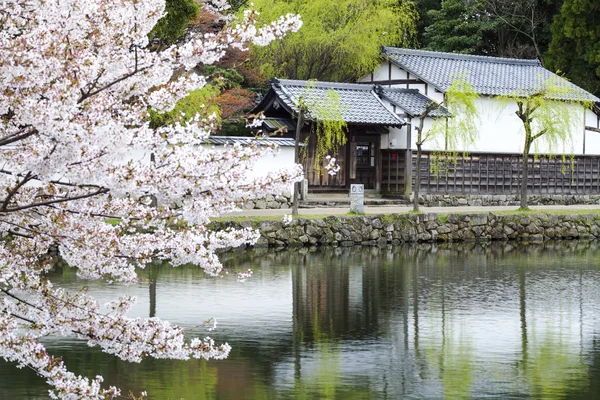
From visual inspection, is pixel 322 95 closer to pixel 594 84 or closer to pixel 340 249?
pixel 340 249

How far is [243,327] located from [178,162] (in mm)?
6311

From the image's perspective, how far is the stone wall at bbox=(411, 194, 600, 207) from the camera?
84.6 feet

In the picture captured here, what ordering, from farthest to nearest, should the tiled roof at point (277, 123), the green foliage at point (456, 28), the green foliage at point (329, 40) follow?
1. the green foliage at point (456, 28)
2. the green foliage at point (329, 40)
3. the tiled roof at point (277, 123)

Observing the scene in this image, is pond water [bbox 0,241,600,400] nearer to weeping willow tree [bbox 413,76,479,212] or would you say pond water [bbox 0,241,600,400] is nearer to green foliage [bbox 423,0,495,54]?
weeping willow tree [bbox 413,76,479,212]

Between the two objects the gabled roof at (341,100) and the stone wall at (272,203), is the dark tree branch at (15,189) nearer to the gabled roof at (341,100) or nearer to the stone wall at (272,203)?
the stone wall at (272,203)

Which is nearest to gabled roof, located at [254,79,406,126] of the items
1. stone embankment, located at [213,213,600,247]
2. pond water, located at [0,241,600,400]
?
stone embankment, located at [213,213,600,247]

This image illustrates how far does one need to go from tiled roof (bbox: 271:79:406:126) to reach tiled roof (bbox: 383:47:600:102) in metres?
1.60

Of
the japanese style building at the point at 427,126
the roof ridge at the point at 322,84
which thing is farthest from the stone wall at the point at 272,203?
the roof ridge at the point at 322,84

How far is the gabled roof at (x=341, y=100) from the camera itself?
23.8m

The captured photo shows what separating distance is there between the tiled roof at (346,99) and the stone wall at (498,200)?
2.46m

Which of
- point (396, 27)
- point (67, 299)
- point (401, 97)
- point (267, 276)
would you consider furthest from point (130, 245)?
point (396, 27)

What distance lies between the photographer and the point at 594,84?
3167 cm

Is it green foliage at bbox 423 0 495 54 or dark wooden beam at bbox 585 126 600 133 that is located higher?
green foliage at bbox 423 0 495 54

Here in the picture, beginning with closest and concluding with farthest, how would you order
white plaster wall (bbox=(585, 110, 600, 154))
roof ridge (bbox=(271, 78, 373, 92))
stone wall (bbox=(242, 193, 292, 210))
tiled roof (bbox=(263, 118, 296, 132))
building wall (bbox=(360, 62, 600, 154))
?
stone wall (bbox=(242, 193, 292, 210)), tiled roof (bbox=(263, 118, 296, 132)), roof ridge (bbox=(271, 78, 373, 92)), building wall (bbox=(360, 62, 600, 154)), white plaster wall (bbox=(585, 110, 600, 154))
